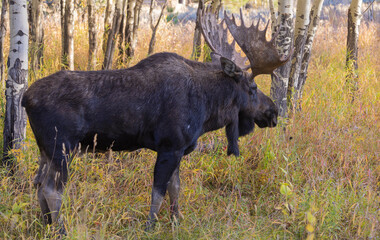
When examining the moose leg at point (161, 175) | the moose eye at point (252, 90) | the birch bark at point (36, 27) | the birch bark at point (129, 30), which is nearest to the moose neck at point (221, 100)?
the moose eye at point (252, 90)

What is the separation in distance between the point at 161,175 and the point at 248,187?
1.41 m

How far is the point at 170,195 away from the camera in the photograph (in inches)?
176

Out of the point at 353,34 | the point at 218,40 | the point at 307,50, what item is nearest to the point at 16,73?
the point at 218,40

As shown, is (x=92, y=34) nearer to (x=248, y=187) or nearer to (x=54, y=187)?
(x=248, y=187)

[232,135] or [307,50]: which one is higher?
[307,50]

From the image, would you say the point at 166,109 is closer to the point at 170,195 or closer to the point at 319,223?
the point at 170,195

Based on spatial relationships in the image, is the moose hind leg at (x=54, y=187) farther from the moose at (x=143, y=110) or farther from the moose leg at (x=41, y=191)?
the moose leg at (x=41, y=191)

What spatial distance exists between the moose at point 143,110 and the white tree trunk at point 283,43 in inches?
50.4

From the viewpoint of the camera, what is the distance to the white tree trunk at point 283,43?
582 cm

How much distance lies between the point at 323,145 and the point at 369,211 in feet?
4.81

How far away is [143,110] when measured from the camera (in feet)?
13.1

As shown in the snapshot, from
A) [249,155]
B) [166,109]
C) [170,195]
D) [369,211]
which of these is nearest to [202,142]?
[249,155]

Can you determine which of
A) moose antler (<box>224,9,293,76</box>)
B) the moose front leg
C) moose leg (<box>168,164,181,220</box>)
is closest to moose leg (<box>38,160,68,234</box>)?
moose leg (<box>168,164,181,220</box>)

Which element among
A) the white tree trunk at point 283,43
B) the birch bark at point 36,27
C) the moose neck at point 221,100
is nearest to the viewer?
the moose neck at point 221,100
